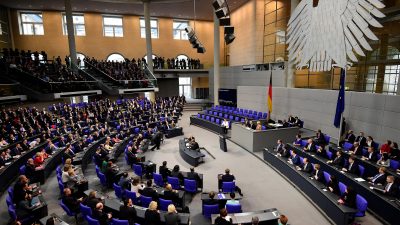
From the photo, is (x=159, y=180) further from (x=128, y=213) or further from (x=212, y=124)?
(x=212, y=124)

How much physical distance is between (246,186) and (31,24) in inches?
1175

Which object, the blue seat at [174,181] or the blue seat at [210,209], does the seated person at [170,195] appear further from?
the blue seat at [174,181]

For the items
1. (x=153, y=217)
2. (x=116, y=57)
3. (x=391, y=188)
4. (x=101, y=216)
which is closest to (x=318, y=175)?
(x=391, y=188)

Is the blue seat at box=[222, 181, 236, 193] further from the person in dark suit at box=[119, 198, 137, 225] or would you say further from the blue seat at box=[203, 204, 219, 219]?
the person in dark suit at box=[119, 198, 137, 225]

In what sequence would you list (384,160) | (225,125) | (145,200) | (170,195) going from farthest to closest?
(225,125) → (384,160) → (170,195) → (145,200)

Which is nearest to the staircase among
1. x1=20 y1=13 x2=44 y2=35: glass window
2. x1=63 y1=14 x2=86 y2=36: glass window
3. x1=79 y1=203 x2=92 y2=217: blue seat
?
x1=63 y1=14 x2=86 y2=36: glass window

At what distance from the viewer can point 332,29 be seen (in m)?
5.58

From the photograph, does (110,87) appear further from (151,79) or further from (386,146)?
(386,146)

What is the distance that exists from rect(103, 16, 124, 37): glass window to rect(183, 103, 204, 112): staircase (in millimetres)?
12086

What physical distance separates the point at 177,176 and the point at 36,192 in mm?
4033

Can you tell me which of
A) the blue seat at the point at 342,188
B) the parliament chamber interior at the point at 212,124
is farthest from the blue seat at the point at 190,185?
the blue seat at the point at 342,188

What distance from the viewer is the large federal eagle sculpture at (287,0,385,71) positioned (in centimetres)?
501

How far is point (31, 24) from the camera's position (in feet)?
90.0

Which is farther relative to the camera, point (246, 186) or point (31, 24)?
point (31, 24)
